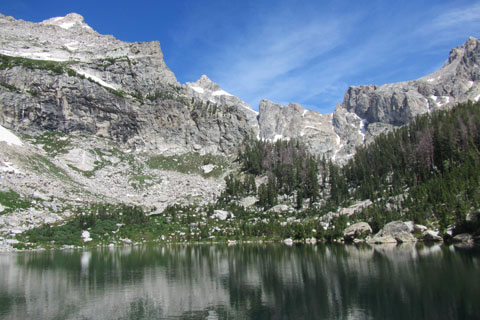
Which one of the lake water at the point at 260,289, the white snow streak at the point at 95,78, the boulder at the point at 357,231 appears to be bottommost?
the lake water at the point at 260,289

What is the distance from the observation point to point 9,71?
163 meters

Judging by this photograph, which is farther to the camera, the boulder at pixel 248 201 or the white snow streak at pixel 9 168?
the boulder at pixel 248 201

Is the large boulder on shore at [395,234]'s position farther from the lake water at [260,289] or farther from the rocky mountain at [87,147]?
the rocky mountain at [87,147]

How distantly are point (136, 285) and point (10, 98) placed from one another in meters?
153

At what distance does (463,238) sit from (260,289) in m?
45.7

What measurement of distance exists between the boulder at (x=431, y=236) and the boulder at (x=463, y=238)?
5177 mm

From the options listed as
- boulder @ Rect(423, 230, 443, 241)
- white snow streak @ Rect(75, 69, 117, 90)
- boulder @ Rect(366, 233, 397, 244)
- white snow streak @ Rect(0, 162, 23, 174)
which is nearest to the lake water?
boulder @ Rect(423, 230, 443, 241)

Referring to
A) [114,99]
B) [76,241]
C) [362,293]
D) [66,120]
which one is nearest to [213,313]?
[362,293]

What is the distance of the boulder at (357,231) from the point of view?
80.7 metres

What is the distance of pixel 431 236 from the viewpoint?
6725 centimetres

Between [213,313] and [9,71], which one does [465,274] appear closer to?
[213,313]

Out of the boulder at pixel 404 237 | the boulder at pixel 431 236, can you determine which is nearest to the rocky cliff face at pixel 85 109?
the boulder at pixel 404 237

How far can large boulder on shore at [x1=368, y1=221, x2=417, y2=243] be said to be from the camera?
7062cm

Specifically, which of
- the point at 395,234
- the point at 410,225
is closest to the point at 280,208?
the point at 395,234
